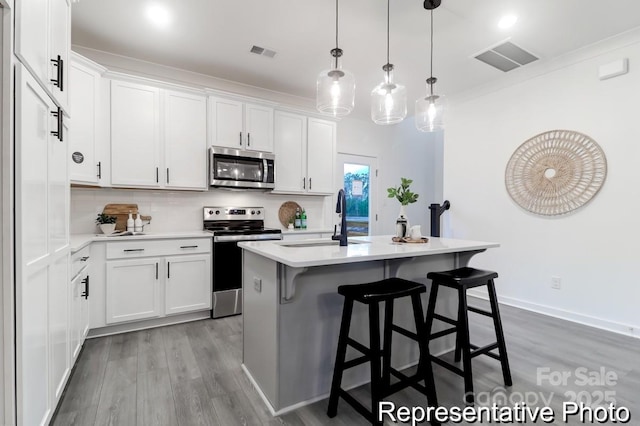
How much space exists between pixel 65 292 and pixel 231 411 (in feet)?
3.92

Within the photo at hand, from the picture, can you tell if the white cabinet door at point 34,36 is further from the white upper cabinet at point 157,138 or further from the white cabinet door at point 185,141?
the white cabinet door at point 185,141

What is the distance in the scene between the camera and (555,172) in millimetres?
3426

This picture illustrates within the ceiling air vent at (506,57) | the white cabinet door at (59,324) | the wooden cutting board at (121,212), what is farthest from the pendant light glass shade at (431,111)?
the wooden cutting board at (121,212)

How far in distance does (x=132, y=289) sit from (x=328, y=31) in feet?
9.92

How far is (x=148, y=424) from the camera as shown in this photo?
66.3 inches

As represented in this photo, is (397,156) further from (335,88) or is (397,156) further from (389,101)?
(335,88)

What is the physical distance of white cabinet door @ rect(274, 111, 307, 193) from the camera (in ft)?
13.4

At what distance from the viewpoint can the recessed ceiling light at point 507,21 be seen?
266 cm

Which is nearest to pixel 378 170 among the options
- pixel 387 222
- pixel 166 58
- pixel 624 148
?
pixel 387 222

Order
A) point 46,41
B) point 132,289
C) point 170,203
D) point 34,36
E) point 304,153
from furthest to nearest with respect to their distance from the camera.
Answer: point 304,153, point 170,203, point 132,289, point 46,41, point 34,36

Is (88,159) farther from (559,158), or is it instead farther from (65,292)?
(559,158)

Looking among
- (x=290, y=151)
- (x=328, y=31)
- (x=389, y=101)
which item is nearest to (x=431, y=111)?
(x=389, y=101)

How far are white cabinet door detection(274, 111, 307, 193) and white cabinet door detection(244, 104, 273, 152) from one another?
4.3 inches

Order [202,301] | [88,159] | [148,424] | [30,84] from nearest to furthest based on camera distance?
[30,84], [148,424], [88,159], [202,301]
